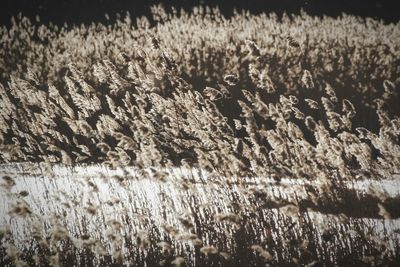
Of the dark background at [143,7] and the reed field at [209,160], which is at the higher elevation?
the dark background at [143,7]

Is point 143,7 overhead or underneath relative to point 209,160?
overhead

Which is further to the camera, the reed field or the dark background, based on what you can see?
the dark background

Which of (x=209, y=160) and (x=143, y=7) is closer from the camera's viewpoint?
(x=209, y=160)

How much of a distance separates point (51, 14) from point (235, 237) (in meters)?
9.02

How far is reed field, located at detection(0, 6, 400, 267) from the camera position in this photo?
9.40ft

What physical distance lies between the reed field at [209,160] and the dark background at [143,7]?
2.10 m

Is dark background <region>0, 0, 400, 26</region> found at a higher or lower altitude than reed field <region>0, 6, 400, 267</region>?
higher

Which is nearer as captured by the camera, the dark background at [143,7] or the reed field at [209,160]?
the reed field at [209,160]

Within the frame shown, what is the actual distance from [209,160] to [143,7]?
24.5ft

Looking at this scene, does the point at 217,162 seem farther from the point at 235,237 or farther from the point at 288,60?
the point at 288,60

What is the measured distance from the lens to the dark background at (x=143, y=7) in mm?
10180

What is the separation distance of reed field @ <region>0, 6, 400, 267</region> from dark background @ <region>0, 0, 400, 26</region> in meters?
2.10

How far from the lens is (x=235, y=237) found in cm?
298

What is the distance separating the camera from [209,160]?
4.34 m
